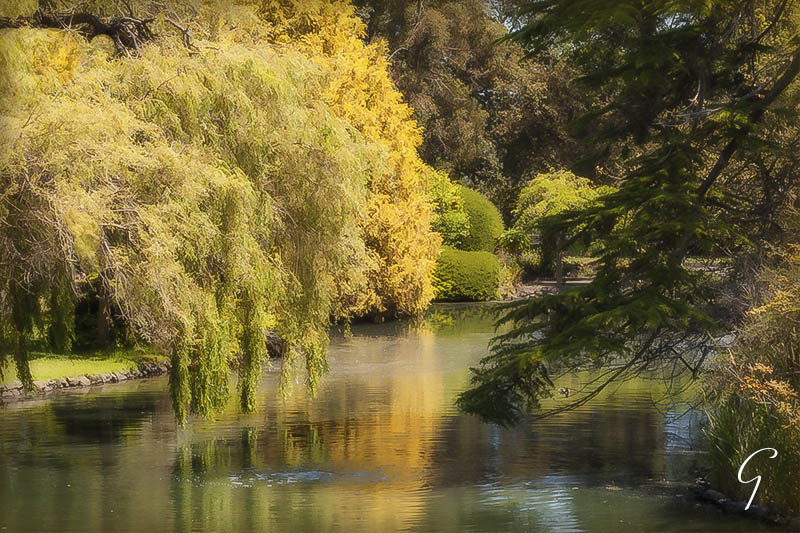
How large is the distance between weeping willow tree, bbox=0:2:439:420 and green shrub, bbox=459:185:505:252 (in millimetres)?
23688

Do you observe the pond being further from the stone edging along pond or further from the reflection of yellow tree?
the stone edging along pond

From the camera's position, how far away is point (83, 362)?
21734 millimetres

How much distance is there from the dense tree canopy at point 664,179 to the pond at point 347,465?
1.20 metres

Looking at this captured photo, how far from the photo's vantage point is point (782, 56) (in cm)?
1235

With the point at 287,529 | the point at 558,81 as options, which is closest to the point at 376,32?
the point at 558,81

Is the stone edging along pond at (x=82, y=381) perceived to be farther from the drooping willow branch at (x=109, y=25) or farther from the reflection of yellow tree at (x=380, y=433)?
the drooping willow branch at (x=109, y=25)

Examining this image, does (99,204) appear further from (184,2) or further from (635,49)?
(184,2)

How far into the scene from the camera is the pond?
11.1 meters

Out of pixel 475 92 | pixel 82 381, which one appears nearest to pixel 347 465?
pixel 82 381

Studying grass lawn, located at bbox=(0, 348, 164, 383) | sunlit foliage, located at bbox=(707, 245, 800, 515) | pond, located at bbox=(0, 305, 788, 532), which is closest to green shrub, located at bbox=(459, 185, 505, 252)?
grass lawn, located at bbox=(0, 348, 164, 383)

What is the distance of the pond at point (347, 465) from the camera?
11102 mm

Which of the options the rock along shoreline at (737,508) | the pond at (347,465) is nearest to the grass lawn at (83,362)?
the pond at (347,465)

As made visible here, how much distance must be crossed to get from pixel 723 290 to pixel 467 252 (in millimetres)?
25779

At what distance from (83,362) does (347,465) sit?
32.5 feet
